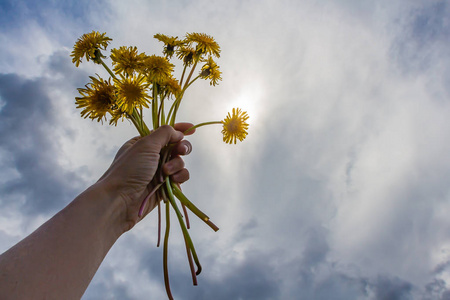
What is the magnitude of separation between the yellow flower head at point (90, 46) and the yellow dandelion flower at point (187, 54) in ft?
1.63

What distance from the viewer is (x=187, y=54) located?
6.94 ft

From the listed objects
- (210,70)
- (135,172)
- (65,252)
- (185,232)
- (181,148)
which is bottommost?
(65,252)

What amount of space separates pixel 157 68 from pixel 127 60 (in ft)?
0.64

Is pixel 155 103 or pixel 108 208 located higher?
pixel 155 103

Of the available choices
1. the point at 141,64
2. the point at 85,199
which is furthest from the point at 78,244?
the point at 141,64

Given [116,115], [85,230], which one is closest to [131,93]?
[116,115]

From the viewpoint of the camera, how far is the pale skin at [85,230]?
1.14 meters

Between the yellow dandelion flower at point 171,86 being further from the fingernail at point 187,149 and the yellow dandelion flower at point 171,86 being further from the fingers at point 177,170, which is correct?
the fingers at point 177,170

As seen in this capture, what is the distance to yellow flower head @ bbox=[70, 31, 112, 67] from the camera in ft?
6.07

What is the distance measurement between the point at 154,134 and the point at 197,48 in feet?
2.42

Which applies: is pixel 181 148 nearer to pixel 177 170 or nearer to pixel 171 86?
pixel 177 170

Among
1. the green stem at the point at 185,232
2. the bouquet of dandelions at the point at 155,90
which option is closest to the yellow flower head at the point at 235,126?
the bouquet of dandelions at the point at 155,90

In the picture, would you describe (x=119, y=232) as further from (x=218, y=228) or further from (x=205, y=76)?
(x=205, y=76)

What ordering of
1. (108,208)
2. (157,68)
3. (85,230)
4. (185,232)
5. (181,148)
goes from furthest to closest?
(181,148)
(157,68)
(185,232)
(108,208)
(85,230)
